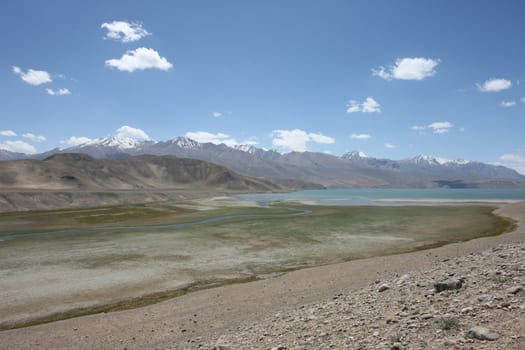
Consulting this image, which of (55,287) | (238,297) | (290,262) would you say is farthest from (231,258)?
(55,287)

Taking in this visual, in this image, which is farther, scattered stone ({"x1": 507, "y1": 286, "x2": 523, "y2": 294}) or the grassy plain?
the grassy plain

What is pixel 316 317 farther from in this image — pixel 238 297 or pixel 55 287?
pixel 55 287

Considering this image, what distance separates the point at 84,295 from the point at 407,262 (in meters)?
26.1

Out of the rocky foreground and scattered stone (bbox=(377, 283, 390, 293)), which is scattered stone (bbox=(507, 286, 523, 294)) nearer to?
the rocky foreground

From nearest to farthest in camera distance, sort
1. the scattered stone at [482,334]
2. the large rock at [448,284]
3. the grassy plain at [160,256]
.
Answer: the scattered stone at [482,334], the large rock at [448,284], the grassy plain at [160,256]

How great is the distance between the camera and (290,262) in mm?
33594

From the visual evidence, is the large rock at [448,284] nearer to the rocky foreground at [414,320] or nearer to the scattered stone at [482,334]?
the rocky foreground at [414,320]

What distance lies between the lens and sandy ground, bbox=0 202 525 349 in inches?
611

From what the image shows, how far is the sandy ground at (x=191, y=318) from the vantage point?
15.5m

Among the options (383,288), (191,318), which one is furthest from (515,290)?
(191,318)

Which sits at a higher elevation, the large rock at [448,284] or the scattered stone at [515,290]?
the scattered stone at [515,290]

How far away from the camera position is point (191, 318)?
17.9 metres

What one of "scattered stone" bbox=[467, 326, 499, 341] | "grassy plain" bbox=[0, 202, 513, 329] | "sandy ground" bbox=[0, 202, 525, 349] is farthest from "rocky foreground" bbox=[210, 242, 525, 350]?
"grassy plain" bbox=[0, 202, 513, 329]

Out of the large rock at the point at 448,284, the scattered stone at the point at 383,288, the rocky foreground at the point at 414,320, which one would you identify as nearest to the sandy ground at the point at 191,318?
the rocky foreground at the point at 414,320
